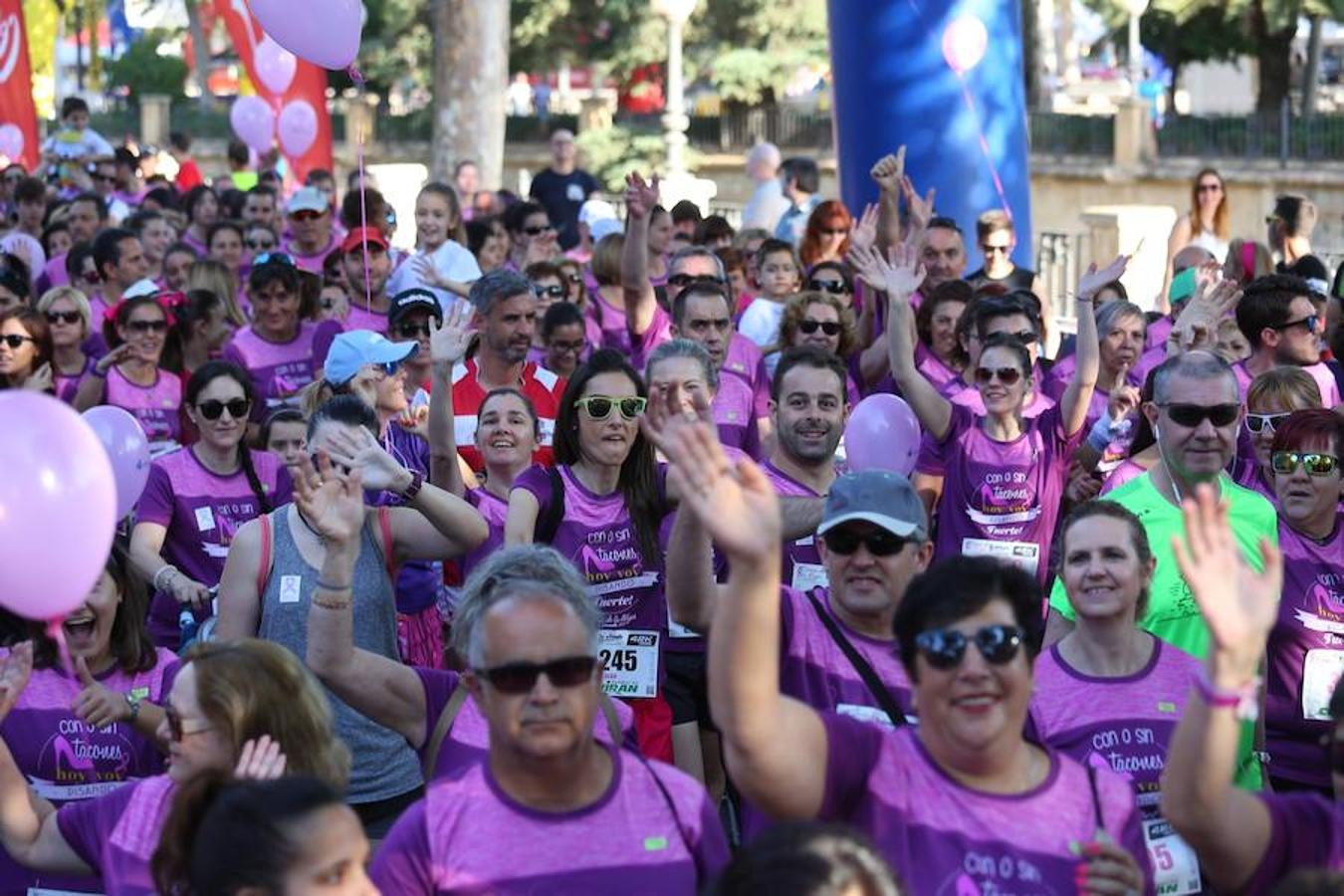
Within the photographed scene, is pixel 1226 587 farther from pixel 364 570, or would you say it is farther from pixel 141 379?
pixel 141 379

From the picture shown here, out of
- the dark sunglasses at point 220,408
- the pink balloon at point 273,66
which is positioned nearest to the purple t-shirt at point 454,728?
the dark sunglasses at point 220,408

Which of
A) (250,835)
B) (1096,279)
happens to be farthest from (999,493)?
(250,835)

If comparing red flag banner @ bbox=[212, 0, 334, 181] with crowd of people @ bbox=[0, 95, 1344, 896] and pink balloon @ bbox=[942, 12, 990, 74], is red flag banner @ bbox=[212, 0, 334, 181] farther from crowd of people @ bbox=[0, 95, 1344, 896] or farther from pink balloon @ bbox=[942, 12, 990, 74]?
crowd of people @ bbox=[0, 95, 1344, 896]

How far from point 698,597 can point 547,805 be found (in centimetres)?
100

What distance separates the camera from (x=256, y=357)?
1041 cm

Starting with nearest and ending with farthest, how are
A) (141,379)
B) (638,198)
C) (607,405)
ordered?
1. (607,405)
2. (141,379)
3. (638,198)

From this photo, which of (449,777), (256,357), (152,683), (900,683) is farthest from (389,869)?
(256,357)

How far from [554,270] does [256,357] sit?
5.95ft

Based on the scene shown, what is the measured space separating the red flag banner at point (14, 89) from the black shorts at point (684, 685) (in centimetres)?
1423

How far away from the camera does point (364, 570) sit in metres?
6.09

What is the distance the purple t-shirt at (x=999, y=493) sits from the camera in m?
7.87

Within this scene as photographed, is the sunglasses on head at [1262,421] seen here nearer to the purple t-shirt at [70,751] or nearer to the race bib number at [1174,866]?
the race bib number at [1174,866]

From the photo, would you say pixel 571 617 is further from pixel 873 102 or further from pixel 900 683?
pixel 873 102

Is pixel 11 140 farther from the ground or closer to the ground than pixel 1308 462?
farther from the ground
